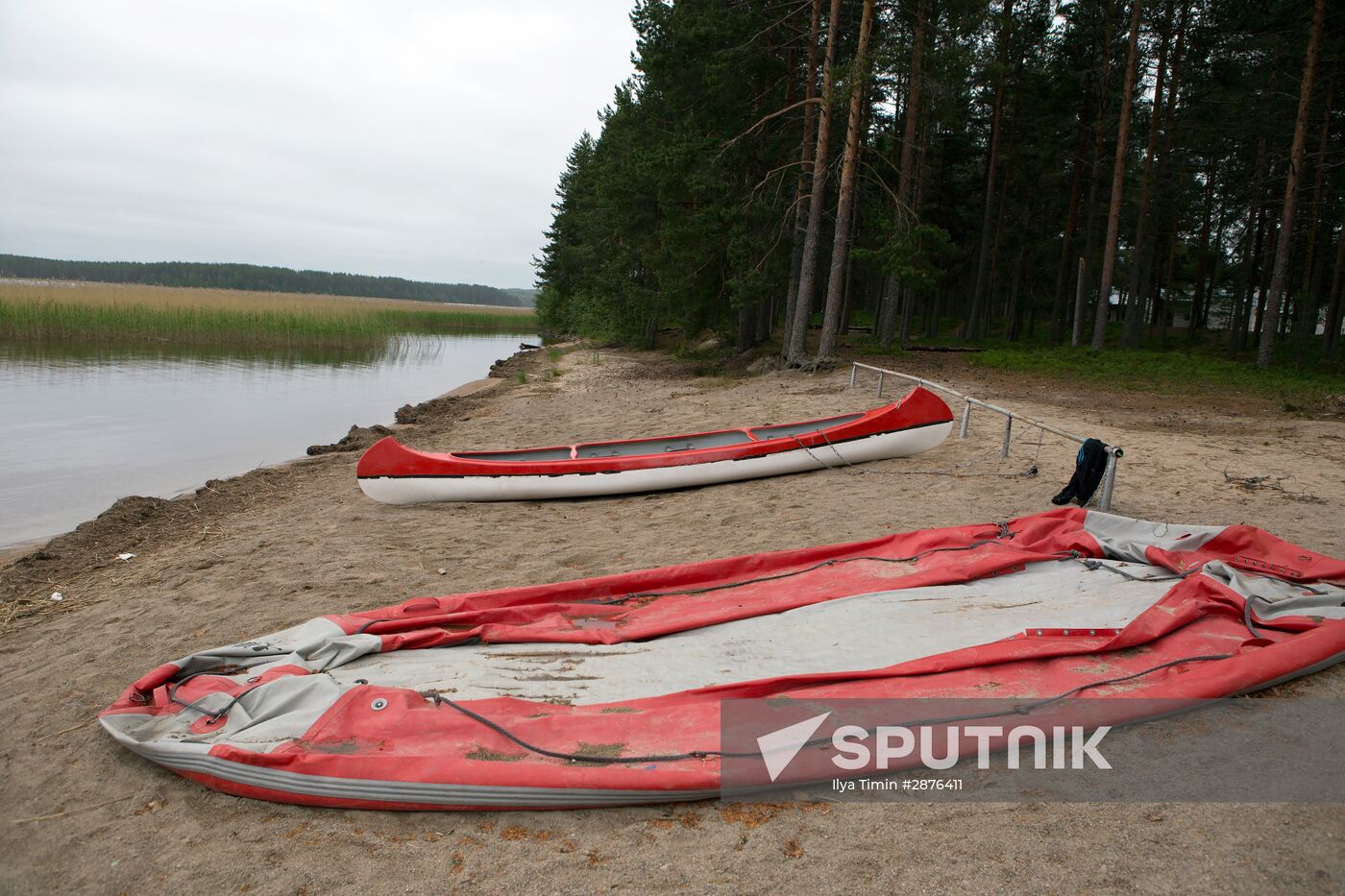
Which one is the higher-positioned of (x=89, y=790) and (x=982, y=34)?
(x=982, y=34)

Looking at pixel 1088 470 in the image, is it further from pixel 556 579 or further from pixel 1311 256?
pixel 1311 256

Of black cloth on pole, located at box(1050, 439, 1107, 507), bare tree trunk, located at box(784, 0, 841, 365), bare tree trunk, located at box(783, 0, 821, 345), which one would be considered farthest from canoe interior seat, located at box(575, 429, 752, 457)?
bare tree trunk, located at box(783, 0, 821, 345)

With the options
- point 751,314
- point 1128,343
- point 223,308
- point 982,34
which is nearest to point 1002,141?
point 982,34

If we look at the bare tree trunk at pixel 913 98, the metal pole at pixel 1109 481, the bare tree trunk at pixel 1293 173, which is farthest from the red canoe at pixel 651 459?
the bare tree trunk at pixel 1293 173

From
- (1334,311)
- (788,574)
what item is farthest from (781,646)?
(1334,311)

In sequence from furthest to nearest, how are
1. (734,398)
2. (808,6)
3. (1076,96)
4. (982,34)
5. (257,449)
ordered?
1. (1076,96)
2. (982,34)
3. (808,6)
4. (734,398)
5. (257,449)

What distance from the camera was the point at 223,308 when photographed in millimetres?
29953

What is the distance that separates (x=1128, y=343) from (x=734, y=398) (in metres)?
14.1

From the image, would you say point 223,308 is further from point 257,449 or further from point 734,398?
point 734,398

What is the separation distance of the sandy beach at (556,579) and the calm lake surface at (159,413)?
64.8 inches

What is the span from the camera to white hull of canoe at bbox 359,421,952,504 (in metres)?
7.63

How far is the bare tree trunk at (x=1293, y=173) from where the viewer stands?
1487 cm

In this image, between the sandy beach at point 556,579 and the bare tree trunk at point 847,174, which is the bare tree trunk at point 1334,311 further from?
the bare tree trunk at point 847,174

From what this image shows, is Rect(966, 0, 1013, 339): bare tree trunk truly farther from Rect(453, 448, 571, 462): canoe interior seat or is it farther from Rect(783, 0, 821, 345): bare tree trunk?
Rect(453, 448, 571, 462): canoe interior seat
